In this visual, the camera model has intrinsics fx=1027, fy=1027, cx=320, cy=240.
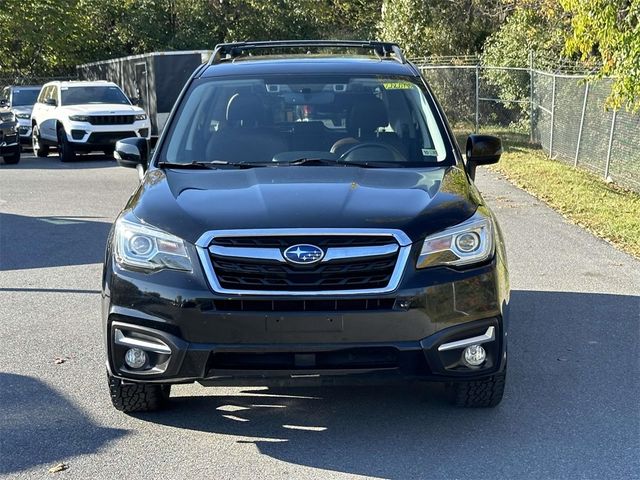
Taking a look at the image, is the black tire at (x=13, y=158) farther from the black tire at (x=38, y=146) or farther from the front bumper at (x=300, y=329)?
the front bumper at (x=300, y=329)

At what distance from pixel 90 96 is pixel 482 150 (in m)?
18.6

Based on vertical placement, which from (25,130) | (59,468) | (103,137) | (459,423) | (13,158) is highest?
(59,468)

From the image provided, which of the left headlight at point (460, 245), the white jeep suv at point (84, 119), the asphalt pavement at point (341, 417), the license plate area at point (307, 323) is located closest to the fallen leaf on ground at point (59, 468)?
the asphalt pavement at point (341, 417)

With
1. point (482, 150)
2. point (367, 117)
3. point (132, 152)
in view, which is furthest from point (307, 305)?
point (132, 152)

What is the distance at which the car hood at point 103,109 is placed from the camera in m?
22.2

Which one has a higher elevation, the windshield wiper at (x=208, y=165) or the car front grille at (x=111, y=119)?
the windshield wiper at (x=208, y=165)

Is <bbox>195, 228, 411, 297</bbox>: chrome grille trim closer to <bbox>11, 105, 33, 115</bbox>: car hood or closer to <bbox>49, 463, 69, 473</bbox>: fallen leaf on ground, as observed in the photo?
<bbox>49, 463, 69, 473</bbox>: fallen leaf on ground

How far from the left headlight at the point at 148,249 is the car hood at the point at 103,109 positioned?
17829mm

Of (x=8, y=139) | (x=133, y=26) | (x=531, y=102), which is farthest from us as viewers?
(x=133, y=26)

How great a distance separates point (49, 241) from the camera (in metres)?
11.3

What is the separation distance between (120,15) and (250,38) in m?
6.00

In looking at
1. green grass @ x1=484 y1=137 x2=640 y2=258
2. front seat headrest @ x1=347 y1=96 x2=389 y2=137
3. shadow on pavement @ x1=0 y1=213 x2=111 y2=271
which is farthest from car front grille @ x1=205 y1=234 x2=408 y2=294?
green grass @ x1=484 y1=137 x2=640 y2=258

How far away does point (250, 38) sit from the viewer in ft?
140

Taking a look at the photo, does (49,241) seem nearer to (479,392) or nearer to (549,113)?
(479,392)
